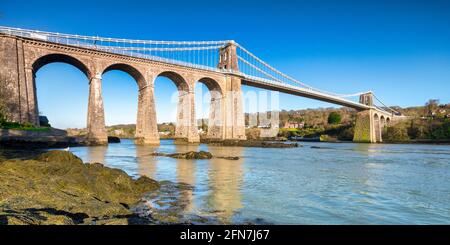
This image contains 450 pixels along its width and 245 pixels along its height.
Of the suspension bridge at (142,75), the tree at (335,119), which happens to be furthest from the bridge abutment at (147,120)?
the tree at (335,119)

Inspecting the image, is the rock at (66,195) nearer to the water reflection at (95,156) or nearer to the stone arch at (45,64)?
the water reflection at (95,156)

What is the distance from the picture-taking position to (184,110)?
165ft

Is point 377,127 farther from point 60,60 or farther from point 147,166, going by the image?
point 147,166

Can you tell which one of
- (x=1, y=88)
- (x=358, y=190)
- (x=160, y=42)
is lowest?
(x=358, y=190)

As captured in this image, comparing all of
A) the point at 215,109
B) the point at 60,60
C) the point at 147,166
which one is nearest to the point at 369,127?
the point at 215,109

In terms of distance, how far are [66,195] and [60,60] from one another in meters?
35.6

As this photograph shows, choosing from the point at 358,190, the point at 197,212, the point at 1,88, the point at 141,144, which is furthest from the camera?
the point at 141,144

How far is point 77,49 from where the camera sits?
116ft

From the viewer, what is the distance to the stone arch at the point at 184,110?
48.4 m

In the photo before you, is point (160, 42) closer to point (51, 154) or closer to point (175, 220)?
point (51, 154)
